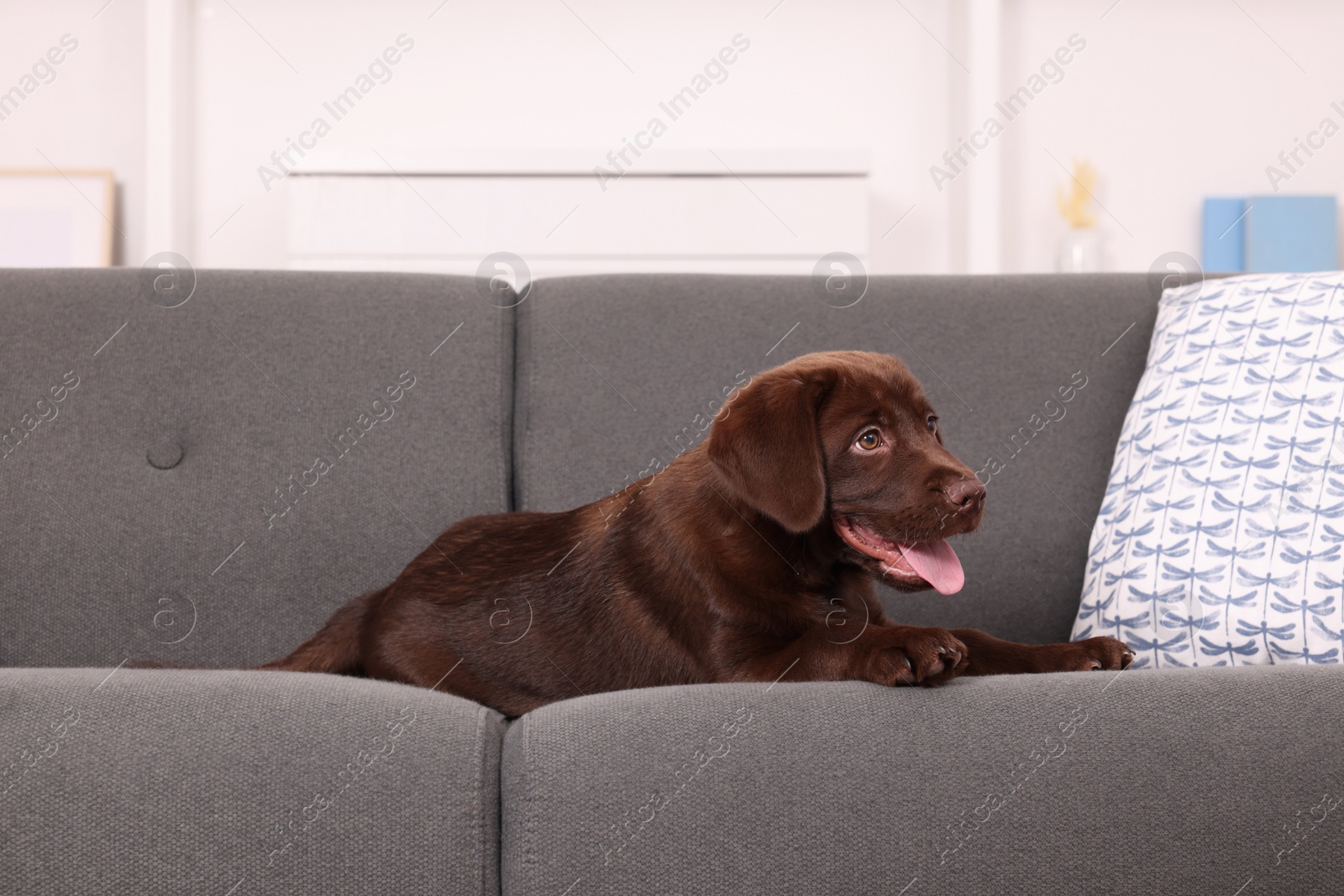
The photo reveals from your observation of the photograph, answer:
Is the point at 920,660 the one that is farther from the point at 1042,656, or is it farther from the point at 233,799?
the point at 233,799

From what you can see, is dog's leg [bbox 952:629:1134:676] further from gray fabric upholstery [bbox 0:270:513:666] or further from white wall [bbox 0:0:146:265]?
white wall [bbox 0:0:146:265]

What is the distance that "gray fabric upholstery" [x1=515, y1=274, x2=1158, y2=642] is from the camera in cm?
190

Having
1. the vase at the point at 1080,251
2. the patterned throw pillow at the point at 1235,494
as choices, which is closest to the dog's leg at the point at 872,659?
the patterned throw pillow at the point at 1235,494

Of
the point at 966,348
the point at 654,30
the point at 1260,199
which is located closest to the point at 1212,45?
the point at 1260,199

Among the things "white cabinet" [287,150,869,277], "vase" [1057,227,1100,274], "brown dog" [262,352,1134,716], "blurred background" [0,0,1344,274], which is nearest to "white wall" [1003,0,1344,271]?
"blurred background" [0,0,1344,274]

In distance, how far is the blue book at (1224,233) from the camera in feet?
15.2

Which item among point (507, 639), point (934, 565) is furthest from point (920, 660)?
point (507, 639)

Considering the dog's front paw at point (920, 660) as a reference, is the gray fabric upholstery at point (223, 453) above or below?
above

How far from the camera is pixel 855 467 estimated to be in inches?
53.7

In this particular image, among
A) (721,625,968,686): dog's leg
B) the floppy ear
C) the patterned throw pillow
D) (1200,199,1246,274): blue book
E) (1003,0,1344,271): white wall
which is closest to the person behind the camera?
(721,625,968,686): dog's leg

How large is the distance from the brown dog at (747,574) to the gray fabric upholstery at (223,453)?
1.10ft

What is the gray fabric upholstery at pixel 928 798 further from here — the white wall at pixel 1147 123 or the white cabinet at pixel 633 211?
the white wall at pixel 1147 123

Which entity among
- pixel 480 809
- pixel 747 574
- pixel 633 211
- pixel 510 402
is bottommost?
pixel 480 809

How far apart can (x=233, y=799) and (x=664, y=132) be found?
3934mm
